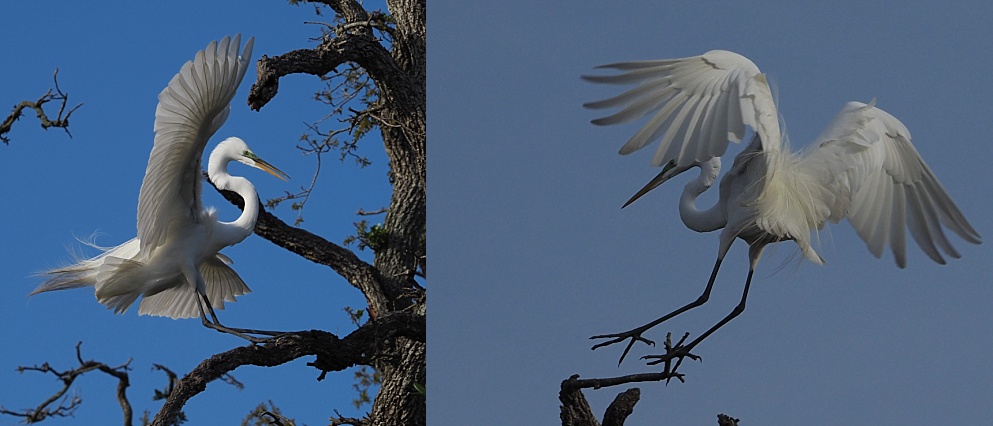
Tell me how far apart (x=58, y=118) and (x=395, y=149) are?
123cm

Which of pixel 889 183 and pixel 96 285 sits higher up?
pixel 96 285

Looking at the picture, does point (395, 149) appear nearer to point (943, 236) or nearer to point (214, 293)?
point (214, 293)

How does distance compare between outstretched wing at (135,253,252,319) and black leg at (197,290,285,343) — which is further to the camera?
outstretched wing at (135,253,252,319)

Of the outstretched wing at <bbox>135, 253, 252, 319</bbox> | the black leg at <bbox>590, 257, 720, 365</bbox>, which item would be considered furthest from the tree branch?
the black leg at <bbox>590, 257, 720, 365</bbox>

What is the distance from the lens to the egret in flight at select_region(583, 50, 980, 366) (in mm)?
2330

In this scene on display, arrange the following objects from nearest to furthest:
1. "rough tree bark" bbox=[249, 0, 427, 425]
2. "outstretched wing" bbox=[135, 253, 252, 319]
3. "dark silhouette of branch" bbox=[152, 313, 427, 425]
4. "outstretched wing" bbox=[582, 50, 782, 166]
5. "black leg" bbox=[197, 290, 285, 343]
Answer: "outstretched wing" bbox=[582, 50, 782, 166] < "dark silhouette of branch" bbox=[152, 313, 427, 425] < "black leg" bbox=[197, 290, 285, 343] < "outstretched wing" bbox=[135, 253, 252, 319] < "rough tree bark" bbox=[249, 0, 427, 425]

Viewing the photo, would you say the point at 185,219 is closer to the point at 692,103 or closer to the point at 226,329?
the point at 226,329

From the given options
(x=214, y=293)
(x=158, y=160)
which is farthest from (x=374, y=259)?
(x=158, y=160)

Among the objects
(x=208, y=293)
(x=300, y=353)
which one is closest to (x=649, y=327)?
(x=300, y=353)

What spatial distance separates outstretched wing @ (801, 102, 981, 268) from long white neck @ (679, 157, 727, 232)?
9.6 inches

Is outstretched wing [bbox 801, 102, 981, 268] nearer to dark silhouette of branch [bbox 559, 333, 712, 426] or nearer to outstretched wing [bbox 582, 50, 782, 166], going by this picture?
outstretched wing [bbox 582, 50, 782, 166]

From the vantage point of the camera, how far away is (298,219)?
13.5 feet

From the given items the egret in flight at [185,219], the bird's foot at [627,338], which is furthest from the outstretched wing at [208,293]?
the bird's foot at [627,338]

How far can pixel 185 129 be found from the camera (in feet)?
9.44
